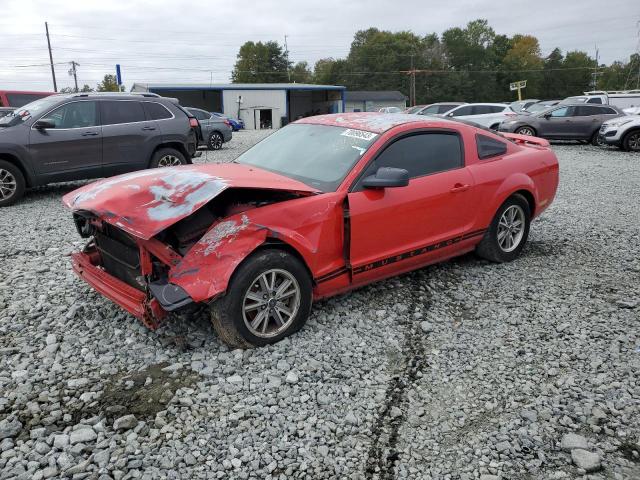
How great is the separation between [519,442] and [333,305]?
1956 millimetres

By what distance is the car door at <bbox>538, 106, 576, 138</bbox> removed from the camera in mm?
18531

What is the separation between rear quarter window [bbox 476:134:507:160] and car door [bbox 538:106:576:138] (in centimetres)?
1503

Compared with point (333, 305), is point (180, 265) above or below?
above

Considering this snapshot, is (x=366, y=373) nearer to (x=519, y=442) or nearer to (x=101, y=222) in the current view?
(x=519, y=442)

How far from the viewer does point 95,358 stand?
354 cm

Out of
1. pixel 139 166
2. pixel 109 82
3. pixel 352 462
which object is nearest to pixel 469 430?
pixel 352 462

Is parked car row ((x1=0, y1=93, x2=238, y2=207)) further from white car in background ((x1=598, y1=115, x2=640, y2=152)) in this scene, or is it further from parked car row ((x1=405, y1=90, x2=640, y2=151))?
white car in background ((x1=598, y1=115, x2=640, y2=152))

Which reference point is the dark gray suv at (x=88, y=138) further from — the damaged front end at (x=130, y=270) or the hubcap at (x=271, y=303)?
the hubcap at (x=271, y=303)

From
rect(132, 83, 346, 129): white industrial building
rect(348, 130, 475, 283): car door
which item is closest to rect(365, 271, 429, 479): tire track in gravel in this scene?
rect(348, 130, 475, 283): car door

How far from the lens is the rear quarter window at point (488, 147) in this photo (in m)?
5.11

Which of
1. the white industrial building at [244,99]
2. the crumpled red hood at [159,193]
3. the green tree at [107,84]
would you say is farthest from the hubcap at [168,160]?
the green tree at [107,84]

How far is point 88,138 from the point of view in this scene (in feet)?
28.4

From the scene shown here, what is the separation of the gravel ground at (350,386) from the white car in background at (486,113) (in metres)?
15.2

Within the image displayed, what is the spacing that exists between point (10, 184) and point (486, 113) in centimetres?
1664
